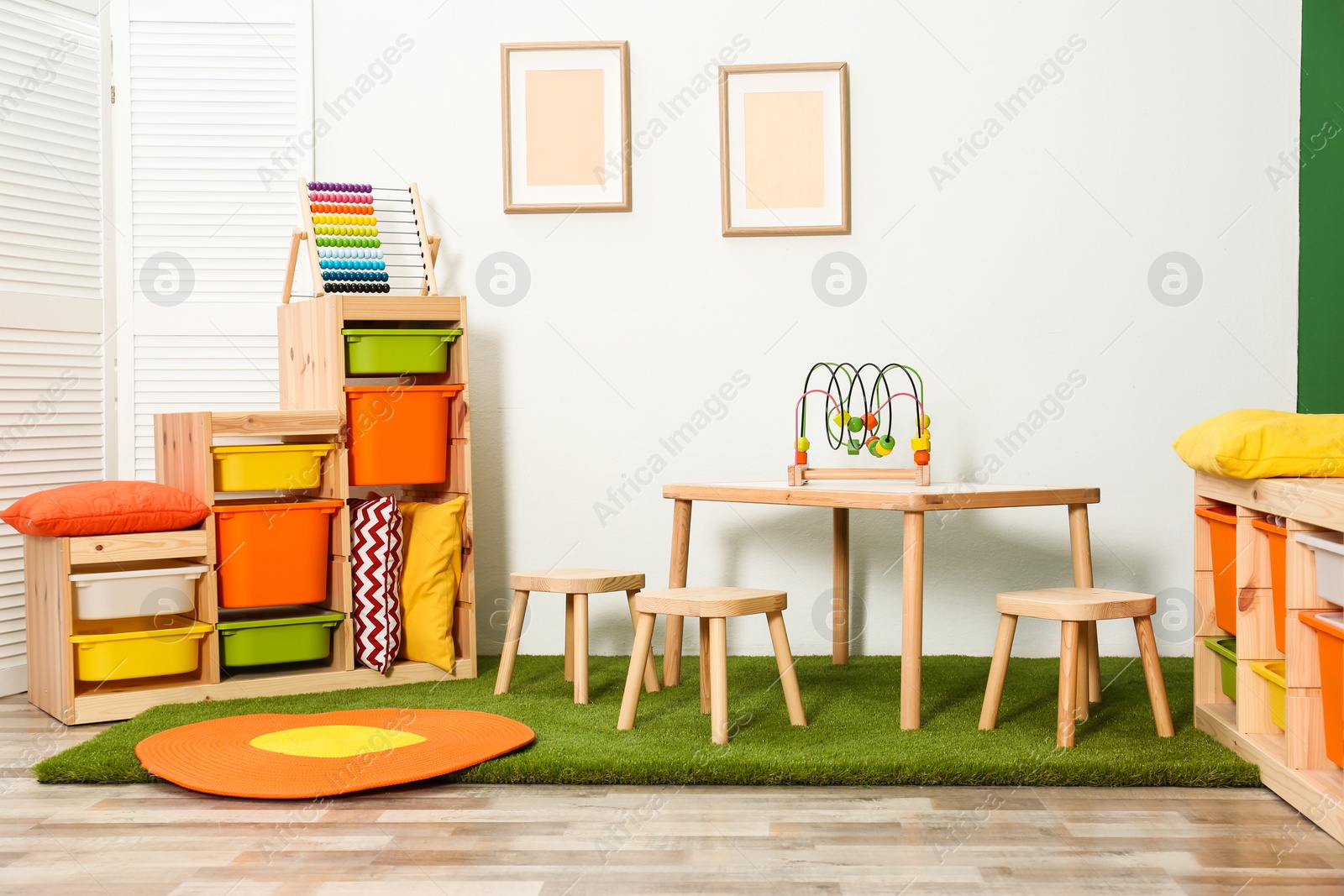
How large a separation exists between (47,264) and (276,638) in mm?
1417

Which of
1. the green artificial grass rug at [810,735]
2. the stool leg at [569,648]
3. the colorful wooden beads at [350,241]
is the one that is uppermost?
the colorful wooden beads at [350,241]

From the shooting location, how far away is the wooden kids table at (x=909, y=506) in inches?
103

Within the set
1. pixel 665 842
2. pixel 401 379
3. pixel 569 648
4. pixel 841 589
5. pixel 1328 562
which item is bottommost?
pixel 665 842

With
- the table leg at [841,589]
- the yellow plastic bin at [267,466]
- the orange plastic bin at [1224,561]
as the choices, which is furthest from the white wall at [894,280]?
the orange plastic bin at [1224,561]

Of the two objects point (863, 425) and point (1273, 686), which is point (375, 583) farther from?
point (1273, 686)

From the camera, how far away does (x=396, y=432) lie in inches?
132

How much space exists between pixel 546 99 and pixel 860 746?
2.36 m

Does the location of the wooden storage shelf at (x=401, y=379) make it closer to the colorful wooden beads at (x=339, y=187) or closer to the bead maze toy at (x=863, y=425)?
the colorful wooden beads at (x=339, y=187)

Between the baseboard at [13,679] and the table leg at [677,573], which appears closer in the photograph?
the table leg at [677,573]

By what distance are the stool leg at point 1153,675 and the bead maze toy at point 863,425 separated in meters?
0.65

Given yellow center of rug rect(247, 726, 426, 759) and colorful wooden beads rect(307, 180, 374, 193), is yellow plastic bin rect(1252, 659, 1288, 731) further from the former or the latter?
colorful wooden beads rect(307, 180, 374, 193)

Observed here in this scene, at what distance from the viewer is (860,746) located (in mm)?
2504

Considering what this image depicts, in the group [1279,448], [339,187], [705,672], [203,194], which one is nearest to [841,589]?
[705,672]

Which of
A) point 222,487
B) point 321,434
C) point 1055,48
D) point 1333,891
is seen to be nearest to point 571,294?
point 321,434
